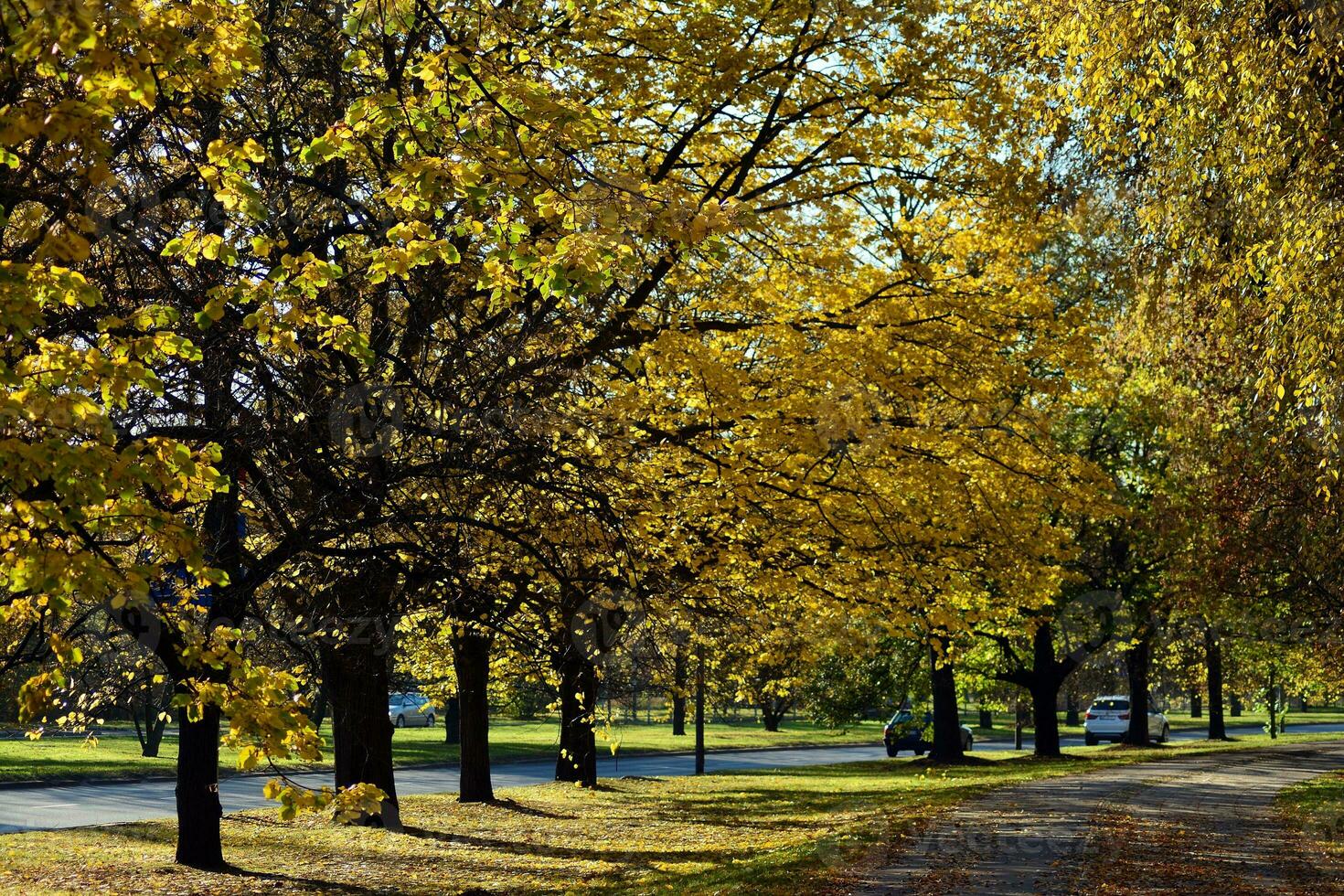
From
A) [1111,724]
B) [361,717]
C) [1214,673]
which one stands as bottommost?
[1111,724]

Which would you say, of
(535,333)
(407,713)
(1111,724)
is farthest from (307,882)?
(407,713)

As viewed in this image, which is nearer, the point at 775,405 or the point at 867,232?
the point at 775,405

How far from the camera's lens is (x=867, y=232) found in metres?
13.7

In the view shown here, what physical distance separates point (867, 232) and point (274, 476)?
26.0ft

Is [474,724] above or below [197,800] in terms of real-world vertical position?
below

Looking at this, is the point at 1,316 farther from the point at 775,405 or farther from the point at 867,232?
the point at 867,232

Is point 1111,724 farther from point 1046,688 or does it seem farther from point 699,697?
point 699,697

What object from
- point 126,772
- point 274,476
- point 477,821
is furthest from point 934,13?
point 126,772

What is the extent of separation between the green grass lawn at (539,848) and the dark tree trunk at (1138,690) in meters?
14.1

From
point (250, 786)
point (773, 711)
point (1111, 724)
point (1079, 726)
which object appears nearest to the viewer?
point (250, 786)

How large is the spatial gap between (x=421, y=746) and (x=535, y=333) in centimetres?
3313

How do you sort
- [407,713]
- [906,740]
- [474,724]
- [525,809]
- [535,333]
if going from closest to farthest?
[535,333], [525,809], [474,724], [906,740], [407,713]

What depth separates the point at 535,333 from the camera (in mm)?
8547

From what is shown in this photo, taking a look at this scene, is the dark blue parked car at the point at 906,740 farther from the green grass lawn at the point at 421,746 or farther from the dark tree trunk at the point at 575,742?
the dark tree trunk at the point at 575,742
